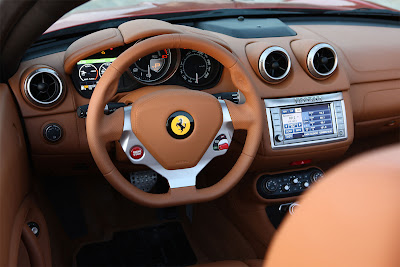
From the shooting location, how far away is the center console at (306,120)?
81.2 inches

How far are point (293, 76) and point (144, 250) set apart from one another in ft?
4.24

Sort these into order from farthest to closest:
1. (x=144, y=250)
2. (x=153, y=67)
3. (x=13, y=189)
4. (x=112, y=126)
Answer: (x=144, y=250), (x=153, y=67), (x=112, y=126), (x=13, y=189)

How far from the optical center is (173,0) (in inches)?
96.1

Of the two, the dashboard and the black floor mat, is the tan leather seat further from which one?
the black floor mat

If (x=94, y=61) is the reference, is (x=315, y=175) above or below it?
below

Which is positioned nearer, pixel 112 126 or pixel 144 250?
pixel 112 126

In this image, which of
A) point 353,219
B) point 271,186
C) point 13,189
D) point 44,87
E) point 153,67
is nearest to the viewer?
point 353,219

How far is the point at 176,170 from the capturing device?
1.73 metres

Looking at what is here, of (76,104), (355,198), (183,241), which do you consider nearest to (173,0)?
(76,104)

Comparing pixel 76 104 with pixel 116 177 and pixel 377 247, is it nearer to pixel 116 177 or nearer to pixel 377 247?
pixel 116 177

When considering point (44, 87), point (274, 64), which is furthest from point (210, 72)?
point (44, 87)

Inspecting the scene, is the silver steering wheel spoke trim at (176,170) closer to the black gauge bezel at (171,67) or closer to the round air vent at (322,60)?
the black gauge bezel at (171,67)

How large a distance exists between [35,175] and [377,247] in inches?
72.8

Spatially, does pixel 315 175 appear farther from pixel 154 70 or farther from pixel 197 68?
pixel 154 70
